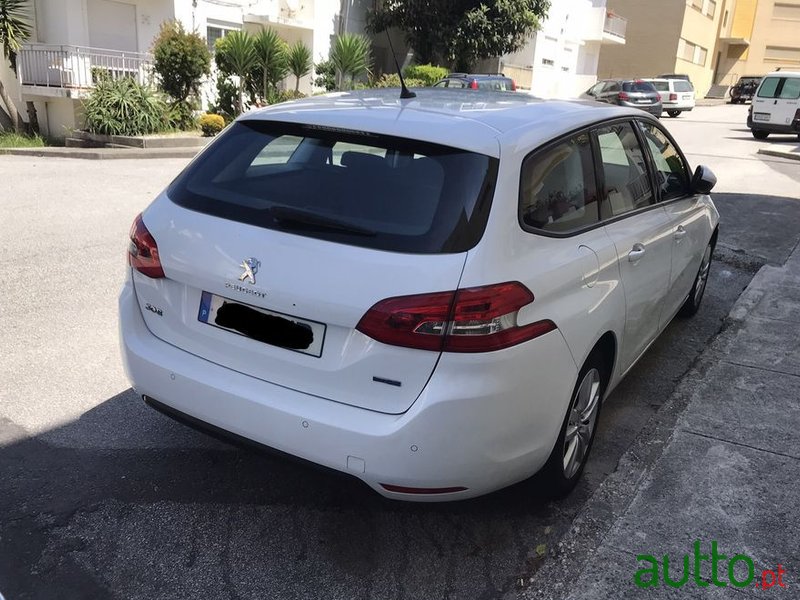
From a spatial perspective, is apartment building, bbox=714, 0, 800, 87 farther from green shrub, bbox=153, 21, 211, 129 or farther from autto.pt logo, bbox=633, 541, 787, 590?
autto.pt logo, bbox=633, 541, 787, 590

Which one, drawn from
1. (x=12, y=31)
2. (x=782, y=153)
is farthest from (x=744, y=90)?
(x=12, y=31)

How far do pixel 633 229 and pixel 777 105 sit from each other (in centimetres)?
2232

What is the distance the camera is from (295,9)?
22.8m

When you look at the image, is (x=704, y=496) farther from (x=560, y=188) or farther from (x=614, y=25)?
(x=614, y=25)

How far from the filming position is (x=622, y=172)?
3.83m

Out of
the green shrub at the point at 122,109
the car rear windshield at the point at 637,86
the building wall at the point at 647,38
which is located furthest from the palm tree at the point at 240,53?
the building wall at the point at 647,38

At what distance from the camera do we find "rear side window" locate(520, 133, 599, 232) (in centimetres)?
289

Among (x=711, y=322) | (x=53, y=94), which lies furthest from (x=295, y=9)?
(x=711, y=322)

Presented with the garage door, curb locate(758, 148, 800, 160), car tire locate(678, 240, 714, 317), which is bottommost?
curb locate(758, 148, 800, 160)

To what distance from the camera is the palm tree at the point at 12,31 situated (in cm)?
1520

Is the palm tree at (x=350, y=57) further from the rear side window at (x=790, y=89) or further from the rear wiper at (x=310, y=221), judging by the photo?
the rear wiper at (x=310, y=221)

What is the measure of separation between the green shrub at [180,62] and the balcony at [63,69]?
2.35 feet

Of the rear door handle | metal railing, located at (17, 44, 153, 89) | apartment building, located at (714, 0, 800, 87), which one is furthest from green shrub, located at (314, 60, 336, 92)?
apartment building, located at (714, 0, 800, 87)

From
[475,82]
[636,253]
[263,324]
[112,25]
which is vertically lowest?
[263,324]
